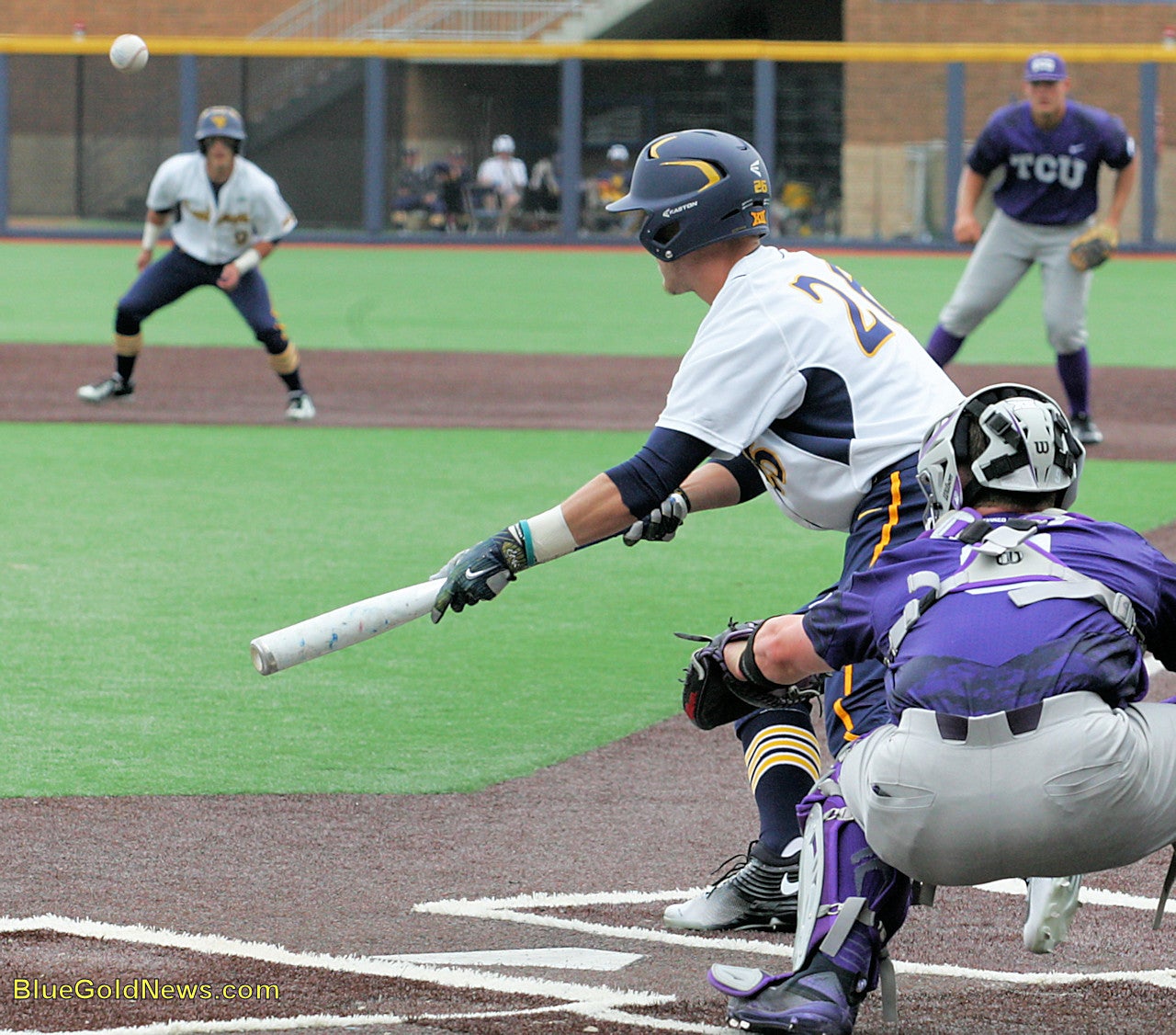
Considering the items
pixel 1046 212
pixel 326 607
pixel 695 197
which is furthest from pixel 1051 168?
pixel 695 197

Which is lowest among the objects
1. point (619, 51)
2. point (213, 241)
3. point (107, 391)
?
point (107, 391)

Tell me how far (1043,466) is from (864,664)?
0.64 metres

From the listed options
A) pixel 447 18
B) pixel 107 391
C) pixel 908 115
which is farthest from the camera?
pixel 447 18

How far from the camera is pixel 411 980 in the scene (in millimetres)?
3576

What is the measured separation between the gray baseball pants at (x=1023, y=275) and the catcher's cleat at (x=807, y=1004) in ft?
27.8

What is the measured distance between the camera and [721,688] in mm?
3756

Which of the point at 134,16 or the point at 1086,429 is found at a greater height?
the point at 134,16

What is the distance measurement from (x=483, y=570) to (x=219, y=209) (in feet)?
30.2

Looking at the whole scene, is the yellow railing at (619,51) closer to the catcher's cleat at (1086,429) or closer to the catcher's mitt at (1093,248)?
the catcher's mitt at (1093,248)

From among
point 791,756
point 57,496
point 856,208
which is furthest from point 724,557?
point 856,208

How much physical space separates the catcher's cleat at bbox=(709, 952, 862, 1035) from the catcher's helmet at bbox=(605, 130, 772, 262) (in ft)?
5.35

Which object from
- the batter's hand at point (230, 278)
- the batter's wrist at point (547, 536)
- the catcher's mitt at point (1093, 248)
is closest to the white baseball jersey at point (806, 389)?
the batter's wrist at point (547, 536)

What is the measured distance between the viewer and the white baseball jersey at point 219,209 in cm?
1245

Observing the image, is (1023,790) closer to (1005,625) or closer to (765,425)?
(1005,625)
